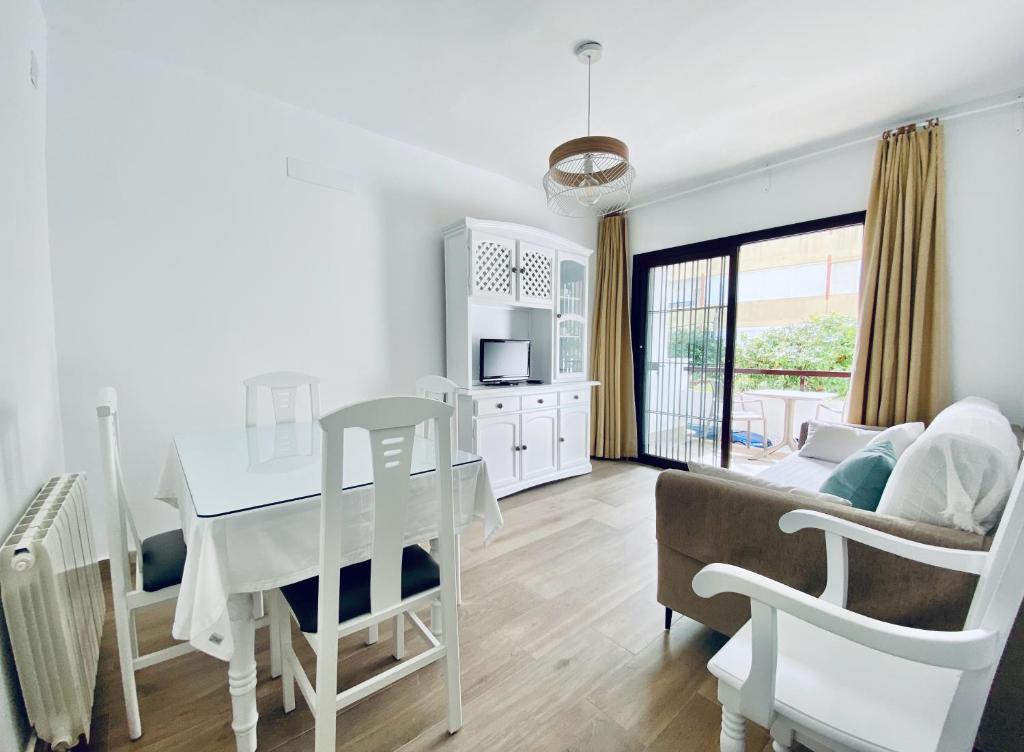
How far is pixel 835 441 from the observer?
2.76 meters

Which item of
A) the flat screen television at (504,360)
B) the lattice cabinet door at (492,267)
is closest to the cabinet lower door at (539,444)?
the flat screen television at (504,360)

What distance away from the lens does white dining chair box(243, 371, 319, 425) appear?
2.20 m

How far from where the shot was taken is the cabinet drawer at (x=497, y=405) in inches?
122

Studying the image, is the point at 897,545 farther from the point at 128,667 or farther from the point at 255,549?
the point at 128,667

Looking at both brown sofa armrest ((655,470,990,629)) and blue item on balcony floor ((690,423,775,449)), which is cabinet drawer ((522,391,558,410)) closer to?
blue item on balcony floor ((690,423,775,449))

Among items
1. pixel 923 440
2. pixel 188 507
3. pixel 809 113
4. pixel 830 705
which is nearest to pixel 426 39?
pixel 188 507

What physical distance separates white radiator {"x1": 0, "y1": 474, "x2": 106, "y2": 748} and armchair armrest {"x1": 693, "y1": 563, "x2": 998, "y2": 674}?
1.56m

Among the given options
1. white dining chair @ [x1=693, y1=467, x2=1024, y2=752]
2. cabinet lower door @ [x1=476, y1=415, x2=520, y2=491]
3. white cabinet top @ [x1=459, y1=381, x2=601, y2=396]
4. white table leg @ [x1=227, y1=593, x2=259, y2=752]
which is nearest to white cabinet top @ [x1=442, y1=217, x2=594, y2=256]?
white cabinet top @ [x1=459, y1=381, x2=601, y2=396]

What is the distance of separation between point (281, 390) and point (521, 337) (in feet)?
6.82

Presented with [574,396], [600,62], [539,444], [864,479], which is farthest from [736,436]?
[600,62]

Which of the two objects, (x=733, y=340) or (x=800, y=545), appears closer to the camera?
(x=800, y=545)

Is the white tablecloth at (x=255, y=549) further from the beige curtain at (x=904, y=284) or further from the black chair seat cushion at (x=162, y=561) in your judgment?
the beige curtain at (x=904, y=284)

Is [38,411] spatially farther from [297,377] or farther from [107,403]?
[297,377]

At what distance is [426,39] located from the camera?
1.99 meters
